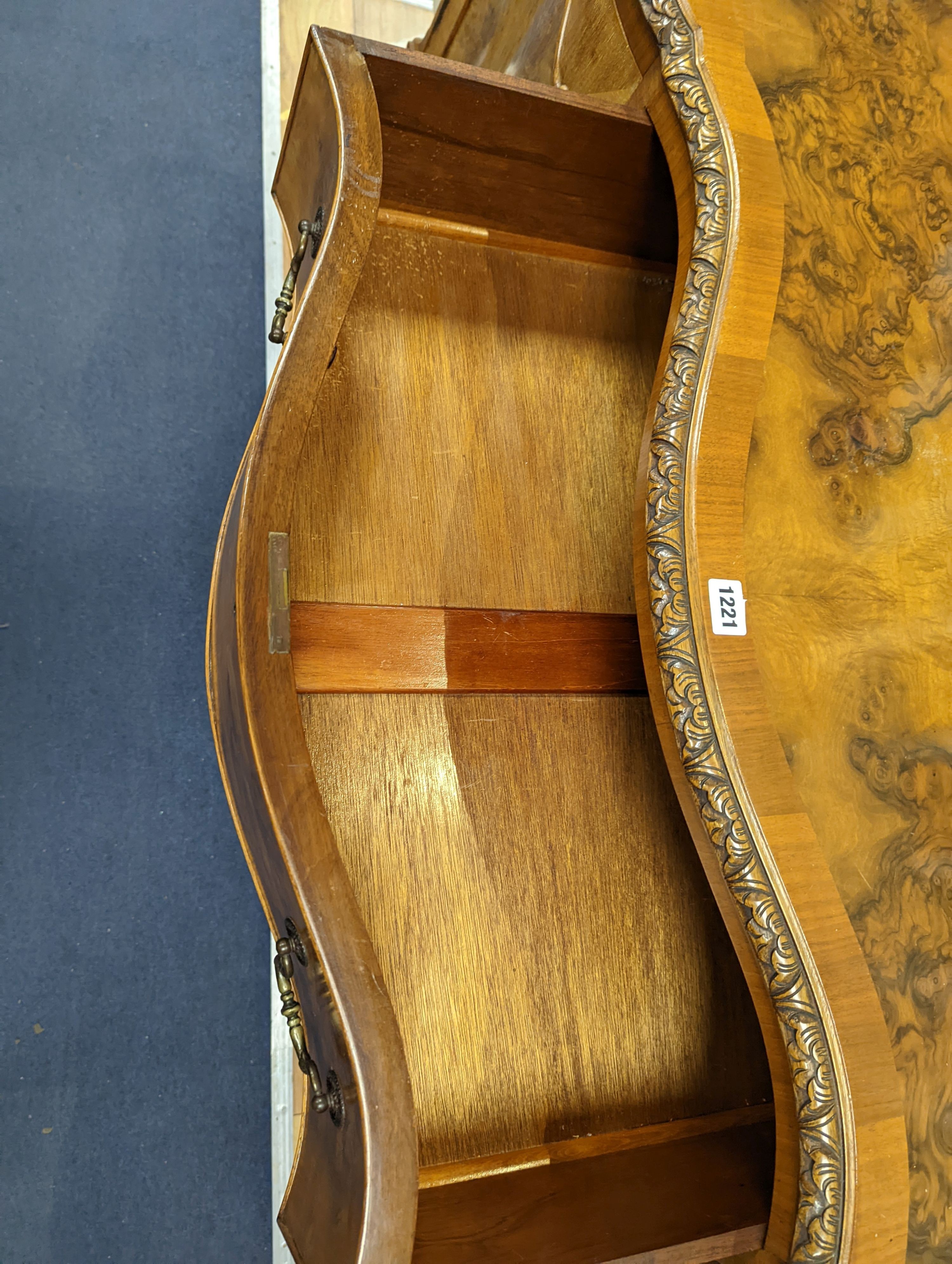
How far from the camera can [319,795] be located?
63cm

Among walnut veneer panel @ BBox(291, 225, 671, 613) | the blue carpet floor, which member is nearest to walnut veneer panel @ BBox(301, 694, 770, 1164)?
walnut veneer panel @ BBox(291, 225, 671, 613)

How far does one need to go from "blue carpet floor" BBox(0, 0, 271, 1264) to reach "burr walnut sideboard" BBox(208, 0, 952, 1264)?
54cm

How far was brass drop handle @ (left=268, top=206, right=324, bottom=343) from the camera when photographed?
2.39ft

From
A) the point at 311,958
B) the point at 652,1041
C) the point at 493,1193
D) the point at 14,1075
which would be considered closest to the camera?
the point at 311,958

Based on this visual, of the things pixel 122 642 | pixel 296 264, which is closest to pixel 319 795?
pixel 296 264

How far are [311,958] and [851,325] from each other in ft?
2.29

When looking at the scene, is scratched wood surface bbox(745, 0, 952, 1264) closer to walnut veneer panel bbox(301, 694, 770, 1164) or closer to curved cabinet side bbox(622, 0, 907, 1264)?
curved cabinet side bbox(622, 0, 907, 1264)

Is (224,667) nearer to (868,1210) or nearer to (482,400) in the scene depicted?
(482,400)

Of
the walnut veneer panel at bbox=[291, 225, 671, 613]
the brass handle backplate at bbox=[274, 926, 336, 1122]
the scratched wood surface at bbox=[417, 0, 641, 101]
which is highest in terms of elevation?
the scratched wood surface at bbox=[417, 0, 641, 101]

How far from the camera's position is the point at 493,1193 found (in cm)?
74

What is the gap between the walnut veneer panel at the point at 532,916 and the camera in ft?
2.53

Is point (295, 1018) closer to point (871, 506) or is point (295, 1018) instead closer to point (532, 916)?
point (532, 916)

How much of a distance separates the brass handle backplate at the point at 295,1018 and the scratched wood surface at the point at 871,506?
0.41 meters

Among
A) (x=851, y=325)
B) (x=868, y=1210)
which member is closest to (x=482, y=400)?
(x=851, y=325)
